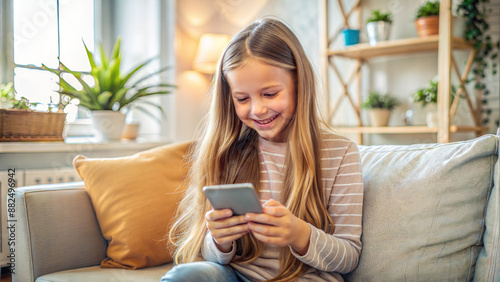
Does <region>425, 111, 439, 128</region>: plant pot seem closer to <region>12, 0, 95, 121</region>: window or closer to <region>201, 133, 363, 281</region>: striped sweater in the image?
<region>201, 133, 363, 281</region>: striped sweater

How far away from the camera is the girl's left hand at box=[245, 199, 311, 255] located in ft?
3.03

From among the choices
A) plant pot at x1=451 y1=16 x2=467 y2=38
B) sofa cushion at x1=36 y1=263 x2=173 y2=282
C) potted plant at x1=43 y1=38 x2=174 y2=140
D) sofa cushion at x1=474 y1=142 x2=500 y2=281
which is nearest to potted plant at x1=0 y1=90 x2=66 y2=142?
potted plant at x1=43 y1=38 x2=174 y2=140

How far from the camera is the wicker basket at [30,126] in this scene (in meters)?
1.91

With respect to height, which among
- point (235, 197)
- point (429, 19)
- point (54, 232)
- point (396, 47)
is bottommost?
point (54, 232)

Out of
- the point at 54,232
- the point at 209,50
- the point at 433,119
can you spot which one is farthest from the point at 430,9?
the point at 54,232

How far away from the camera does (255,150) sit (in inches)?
48.8

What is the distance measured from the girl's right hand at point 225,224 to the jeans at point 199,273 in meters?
0.07

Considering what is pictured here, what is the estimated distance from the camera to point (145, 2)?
2977 mm

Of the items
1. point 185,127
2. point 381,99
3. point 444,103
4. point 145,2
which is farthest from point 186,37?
point 444,103

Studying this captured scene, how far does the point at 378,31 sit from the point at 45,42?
71.4 inches

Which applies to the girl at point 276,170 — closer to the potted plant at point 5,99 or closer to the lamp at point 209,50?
the potted plant at point 5,99

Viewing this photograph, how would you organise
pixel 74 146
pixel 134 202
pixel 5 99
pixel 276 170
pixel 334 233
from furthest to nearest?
1. pixel 74 146
2. pixel 5 99
3. pixel 134 202
4. pixel 276 170
5. pixel 334 233

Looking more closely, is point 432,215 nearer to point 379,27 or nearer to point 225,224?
point 225,224

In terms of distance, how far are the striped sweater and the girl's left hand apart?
0.20ft
